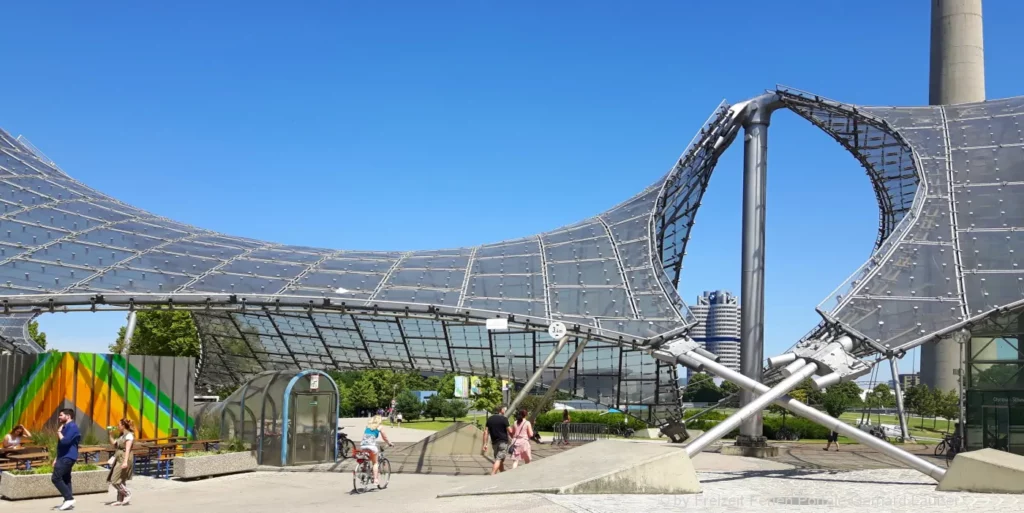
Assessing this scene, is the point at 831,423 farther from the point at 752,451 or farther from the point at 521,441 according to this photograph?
the point at 752,451

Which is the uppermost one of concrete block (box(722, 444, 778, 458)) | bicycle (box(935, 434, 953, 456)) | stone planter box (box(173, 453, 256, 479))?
stone planter box (box(173, 453, 256, 479))

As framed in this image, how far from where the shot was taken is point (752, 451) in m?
30.9

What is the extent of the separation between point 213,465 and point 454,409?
67061 millimetres

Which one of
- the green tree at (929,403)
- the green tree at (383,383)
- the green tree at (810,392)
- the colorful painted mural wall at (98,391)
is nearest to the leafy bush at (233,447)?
the colorful painted mural wall at (98,391)

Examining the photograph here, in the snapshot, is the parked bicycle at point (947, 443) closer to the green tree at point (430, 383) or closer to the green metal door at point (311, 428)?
the green metal door at point (311, 428)

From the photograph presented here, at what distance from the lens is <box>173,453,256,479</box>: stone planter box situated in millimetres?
22531

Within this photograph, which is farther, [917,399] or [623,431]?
[917,399]

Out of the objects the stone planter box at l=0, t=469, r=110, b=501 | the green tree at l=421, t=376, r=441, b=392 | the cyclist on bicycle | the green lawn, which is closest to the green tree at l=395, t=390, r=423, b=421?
the green tree at l=421, t=376, r=441, b=392

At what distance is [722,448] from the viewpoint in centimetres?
3180

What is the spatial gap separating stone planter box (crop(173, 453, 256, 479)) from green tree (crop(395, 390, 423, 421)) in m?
A: 64.2

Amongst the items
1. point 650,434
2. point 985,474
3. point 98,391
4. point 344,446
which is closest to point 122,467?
point 98,391

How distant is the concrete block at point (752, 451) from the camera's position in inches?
1214

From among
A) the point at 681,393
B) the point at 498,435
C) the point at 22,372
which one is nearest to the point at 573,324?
the point at 498,435

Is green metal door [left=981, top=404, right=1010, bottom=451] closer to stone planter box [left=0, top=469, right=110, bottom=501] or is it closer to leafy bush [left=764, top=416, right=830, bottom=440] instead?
leafy bush [left=764, top=416, right=830, bottom=440]
